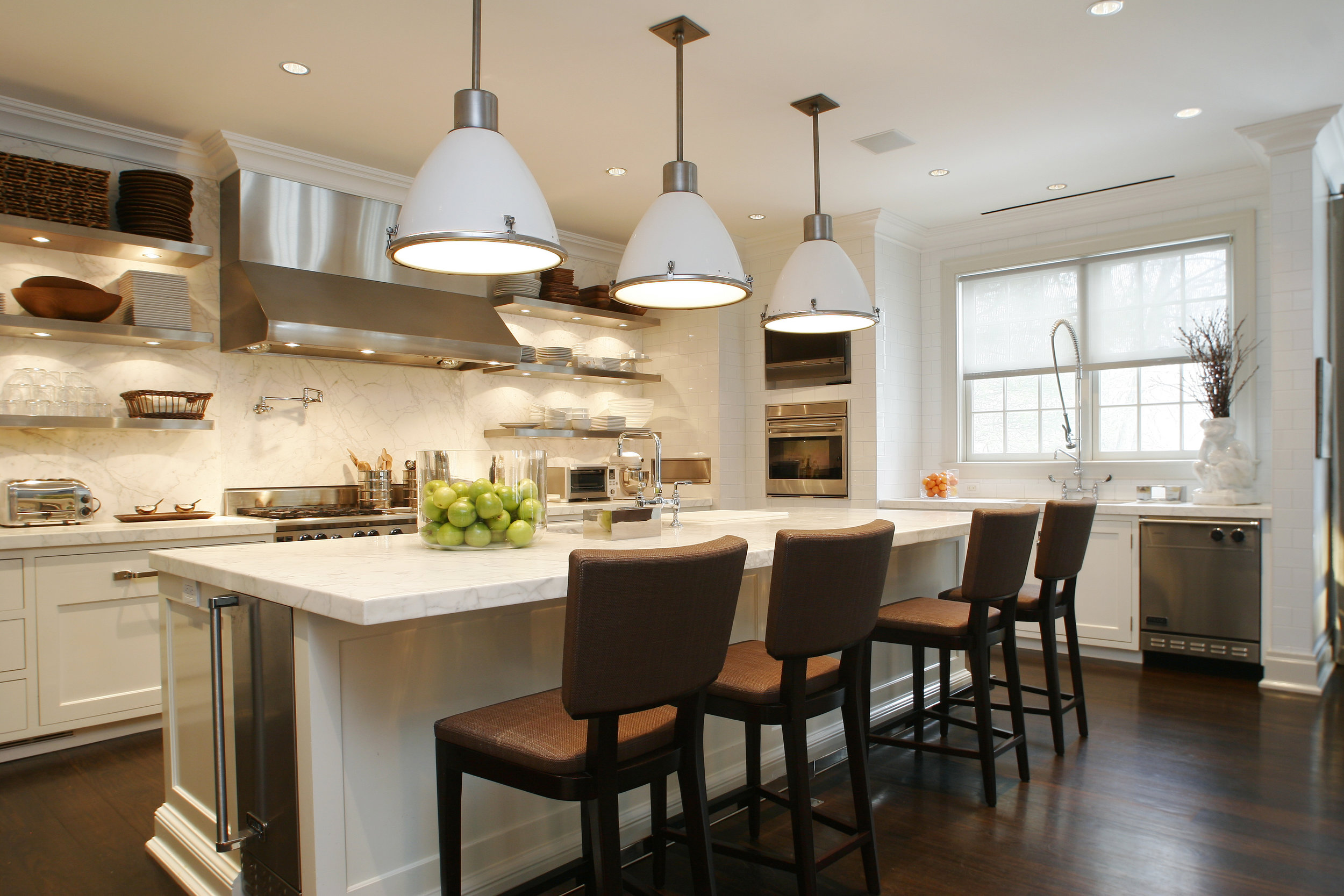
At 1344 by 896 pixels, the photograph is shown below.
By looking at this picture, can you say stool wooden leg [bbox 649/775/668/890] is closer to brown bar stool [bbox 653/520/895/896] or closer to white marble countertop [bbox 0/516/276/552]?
brown bar stool [bbox 653/520/895/896]

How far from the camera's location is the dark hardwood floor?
2.23 meters

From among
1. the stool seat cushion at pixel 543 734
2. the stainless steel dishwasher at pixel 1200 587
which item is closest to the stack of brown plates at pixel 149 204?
the stool seat cushion at pixel 543 734

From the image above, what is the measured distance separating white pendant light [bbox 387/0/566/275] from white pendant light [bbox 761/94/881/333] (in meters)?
1.24

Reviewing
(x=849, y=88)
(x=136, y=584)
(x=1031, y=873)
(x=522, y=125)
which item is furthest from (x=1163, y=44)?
(x=136, y=584)

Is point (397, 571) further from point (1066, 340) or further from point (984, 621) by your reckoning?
point (1066, 340)

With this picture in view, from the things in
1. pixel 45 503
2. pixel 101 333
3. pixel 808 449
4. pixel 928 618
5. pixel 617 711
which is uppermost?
pixel 101 333

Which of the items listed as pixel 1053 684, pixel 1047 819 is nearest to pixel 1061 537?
pixel 1053 684

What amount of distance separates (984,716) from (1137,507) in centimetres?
249

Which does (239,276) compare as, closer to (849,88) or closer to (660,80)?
(660,80)

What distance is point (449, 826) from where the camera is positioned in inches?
66.5

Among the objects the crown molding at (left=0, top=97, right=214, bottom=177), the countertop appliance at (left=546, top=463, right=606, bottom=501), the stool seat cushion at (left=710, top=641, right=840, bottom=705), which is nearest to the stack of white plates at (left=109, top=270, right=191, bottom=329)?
the crown molding at (left=0, top=97, right=214, bottom=177)

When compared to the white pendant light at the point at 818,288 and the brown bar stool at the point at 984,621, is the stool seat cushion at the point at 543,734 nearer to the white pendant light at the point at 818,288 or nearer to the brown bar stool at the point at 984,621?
the brown bar stool at the point at 984,621

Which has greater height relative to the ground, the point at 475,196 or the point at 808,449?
the point at 475,196

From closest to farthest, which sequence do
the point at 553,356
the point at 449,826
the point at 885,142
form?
1. the point at 449,826
2. the point at 885,142
3. the point at 553,356
